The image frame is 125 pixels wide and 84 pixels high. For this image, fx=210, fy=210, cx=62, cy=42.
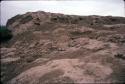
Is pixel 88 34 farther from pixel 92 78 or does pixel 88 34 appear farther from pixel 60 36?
pixel 92 78

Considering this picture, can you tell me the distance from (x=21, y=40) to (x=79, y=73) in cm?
861

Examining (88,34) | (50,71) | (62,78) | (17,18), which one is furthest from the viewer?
(17,18)

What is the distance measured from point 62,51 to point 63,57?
1206 millimetres

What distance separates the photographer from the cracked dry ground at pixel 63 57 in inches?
352

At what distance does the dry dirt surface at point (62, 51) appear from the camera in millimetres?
9070

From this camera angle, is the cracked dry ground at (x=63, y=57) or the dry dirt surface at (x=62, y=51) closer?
the cracked dry ground at (x=63, y=57)

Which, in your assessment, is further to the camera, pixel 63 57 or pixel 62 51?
pixel 62 51

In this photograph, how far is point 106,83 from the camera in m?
8.00

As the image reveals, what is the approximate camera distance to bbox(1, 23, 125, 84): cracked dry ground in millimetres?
8943

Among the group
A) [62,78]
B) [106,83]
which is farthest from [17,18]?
[106,83]

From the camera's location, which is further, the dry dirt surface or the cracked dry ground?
the dry dirt surface

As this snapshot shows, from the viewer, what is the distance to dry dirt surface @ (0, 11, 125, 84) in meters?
9.07

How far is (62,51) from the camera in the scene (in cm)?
1282

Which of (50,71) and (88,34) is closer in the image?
(50,71)
